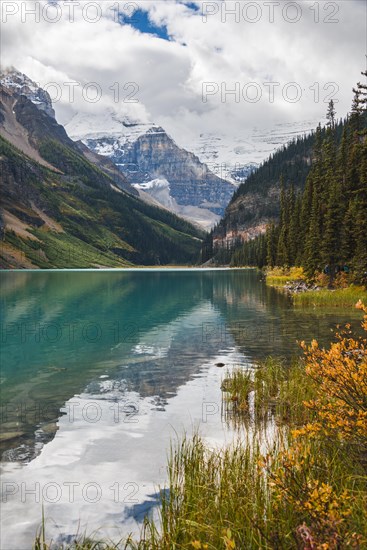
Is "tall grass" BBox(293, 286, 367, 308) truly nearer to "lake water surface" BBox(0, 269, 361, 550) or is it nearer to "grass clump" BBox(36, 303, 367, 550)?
"lake water surface" BBox(0, 269, 361, 550)

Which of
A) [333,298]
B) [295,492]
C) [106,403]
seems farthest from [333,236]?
[295,492]

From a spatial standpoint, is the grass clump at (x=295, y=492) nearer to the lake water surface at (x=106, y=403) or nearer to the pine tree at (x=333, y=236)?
the lake water surface at (x=106, y=403)

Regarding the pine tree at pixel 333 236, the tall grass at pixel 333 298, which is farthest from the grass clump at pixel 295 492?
the pine tree at pixel 333 236

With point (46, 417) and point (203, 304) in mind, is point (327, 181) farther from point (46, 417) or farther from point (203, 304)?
point (46, 417)

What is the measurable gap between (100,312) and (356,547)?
155ft

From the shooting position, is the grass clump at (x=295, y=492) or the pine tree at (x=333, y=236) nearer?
the grass clump at (x=295, y=492)

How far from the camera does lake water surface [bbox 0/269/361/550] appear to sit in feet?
32.1

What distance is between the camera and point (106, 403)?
17.6m

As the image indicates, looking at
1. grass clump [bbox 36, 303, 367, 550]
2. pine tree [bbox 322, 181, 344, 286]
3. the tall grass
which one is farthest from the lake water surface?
pine tree [bbox 322, 181, 344, 286]

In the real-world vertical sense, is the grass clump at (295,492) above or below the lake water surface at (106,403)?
above

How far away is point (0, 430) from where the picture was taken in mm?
14477

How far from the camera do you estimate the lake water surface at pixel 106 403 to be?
32.1 ft

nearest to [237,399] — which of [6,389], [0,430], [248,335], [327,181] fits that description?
[0,430]

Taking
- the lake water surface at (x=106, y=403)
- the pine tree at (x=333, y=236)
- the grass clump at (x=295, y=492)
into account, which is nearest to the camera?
the grass clump at (x=295, y=492)
